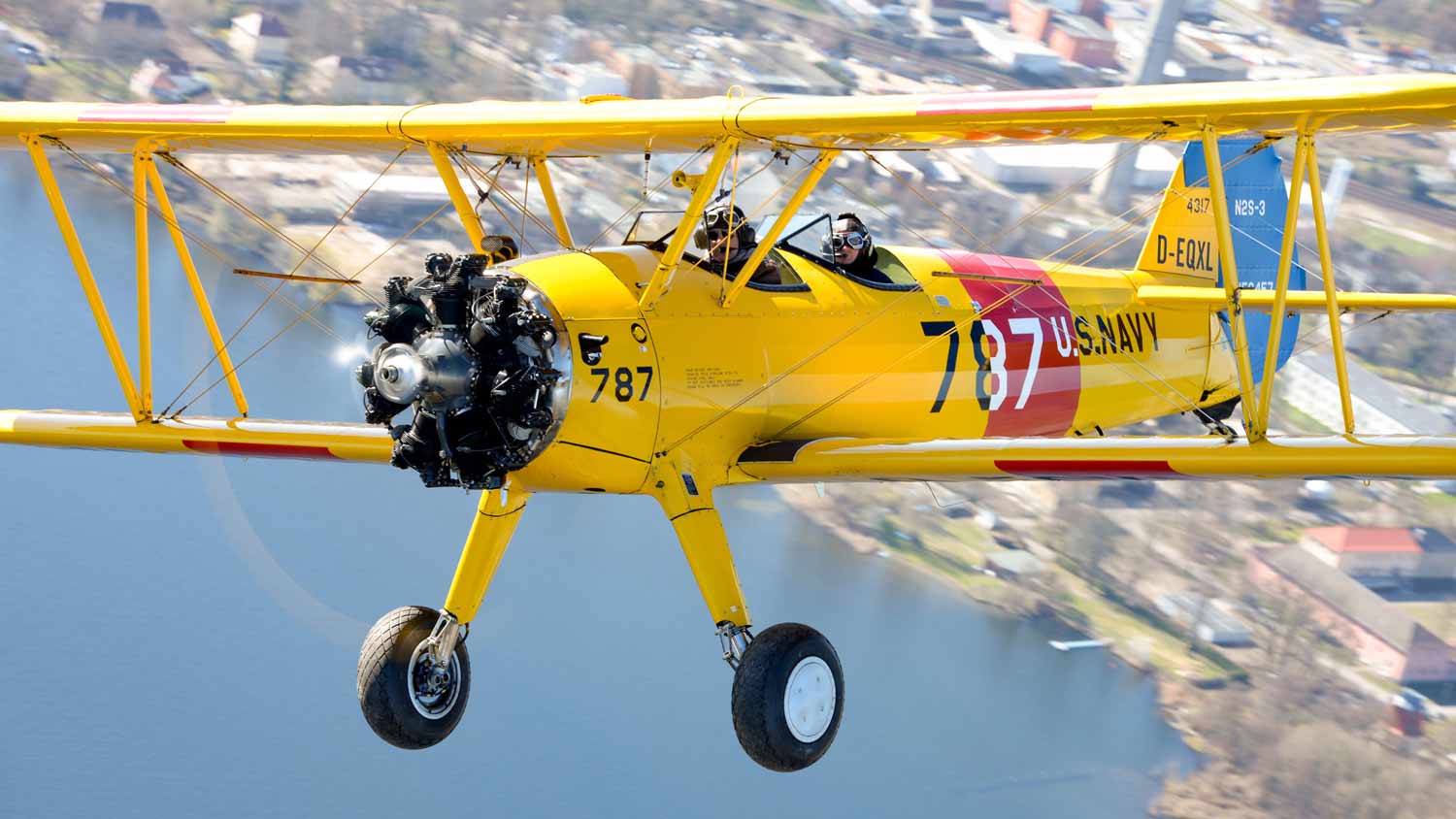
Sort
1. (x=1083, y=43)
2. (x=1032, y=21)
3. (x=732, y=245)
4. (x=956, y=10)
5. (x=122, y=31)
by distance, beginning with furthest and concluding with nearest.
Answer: (x=956, y=10), (x=1032, y=21), (x=1083, y=43), (x=122, y=31), (x=732, y=245)

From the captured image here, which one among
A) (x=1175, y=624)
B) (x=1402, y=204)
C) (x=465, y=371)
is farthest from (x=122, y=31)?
(x=465, y=371)

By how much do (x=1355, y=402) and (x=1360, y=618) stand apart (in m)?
10.4

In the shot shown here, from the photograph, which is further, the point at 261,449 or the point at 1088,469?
the point at 261,449

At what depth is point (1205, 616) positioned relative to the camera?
5328cm

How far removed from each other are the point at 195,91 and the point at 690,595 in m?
38.2

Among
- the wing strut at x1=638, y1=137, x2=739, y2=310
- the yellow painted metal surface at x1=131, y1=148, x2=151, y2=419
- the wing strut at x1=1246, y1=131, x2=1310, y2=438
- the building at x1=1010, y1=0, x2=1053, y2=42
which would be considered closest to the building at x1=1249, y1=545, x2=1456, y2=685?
the building at x1=1010, y1=0, x2=1053, y2=42

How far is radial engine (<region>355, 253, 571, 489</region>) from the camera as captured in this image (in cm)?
717

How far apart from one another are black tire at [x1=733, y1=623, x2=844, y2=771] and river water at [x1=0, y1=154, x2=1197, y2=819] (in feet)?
78.5

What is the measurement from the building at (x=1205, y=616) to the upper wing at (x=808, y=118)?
46.4m

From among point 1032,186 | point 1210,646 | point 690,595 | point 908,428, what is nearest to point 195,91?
point 1032,186

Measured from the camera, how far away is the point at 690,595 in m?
39.6

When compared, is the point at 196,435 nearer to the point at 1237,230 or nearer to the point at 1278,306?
the point at 1278,306

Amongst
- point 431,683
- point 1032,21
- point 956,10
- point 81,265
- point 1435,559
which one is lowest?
point 1435,559

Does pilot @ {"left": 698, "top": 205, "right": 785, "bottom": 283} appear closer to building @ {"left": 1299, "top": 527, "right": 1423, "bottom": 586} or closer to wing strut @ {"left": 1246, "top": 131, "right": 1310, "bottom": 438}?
wing strut @ {"left": 1246, "top": 131, "right": 1310, "bottom": 438}
